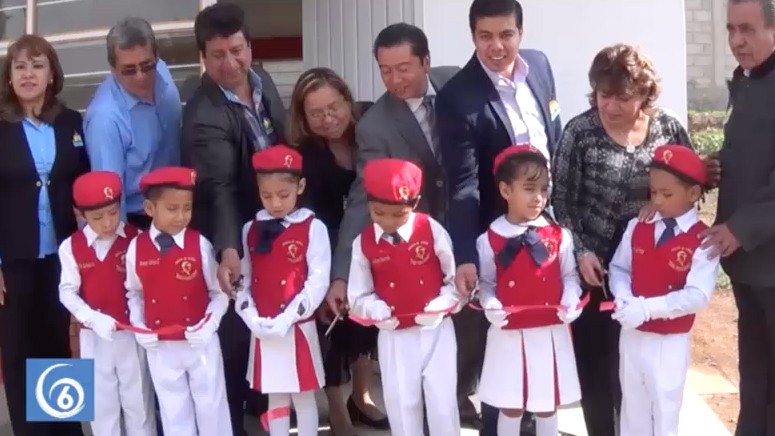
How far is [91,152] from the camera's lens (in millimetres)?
3660

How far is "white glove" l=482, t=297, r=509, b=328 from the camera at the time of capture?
3256 millimetres

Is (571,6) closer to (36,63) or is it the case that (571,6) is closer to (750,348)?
(750,348)

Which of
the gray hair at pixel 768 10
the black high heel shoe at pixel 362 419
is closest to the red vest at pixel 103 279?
the black high heel shoe at pixel 362 419

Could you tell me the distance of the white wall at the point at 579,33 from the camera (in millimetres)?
4684

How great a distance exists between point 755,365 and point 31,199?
2820mm

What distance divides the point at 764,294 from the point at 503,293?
0.92m

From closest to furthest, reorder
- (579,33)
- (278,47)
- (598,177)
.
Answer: (598,177), (579,33), (278,47)

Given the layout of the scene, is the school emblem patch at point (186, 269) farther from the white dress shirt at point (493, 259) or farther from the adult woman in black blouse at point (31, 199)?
the white dress shirt at point (493, 259)

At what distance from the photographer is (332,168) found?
381 cm

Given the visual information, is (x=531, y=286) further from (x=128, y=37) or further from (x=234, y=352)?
(x=128, y=37)

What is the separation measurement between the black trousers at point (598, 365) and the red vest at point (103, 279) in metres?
1.70

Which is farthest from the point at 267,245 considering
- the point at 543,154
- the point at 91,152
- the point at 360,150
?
the point at 543,154

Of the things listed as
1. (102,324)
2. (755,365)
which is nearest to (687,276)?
(755,365)

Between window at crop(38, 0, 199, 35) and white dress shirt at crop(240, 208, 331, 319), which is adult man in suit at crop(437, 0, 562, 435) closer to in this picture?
white dress shirt at crop(240, 208, 331, 319)
